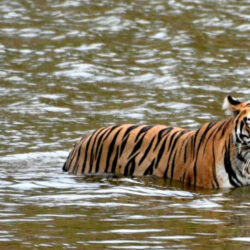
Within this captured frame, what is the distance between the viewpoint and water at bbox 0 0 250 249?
6.62 m

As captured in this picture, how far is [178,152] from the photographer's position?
9086 millimetres

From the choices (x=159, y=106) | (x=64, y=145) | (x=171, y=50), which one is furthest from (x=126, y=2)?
(x=64, y=145)

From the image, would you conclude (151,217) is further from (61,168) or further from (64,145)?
(64,145)

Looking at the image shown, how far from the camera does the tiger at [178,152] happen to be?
862cm

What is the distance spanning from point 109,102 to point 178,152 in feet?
17.3

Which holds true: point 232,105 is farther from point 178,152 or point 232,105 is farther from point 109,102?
point 109,102

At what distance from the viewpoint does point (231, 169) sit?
8.64m

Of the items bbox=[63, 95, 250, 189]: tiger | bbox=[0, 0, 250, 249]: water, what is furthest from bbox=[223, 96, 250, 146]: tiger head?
bbox=[0, 0, 250, 249]: water

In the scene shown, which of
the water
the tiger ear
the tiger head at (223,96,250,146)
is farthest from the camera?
the tiger ear

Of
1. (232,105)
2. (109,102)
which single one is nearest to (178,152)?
(232,105)

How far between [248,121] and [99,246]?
9.33 ft

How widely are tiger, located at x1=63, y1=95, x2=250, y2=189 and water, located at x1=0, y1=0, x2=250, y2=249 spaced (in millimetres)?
165

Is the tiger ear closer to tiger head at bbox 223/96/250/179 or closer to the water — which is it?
tiger head at bbox 223/96/250/179

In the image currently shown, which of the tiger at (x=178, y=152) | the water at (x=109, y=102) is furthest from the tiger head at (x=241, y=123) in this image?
the water at (x=109, y=102)
